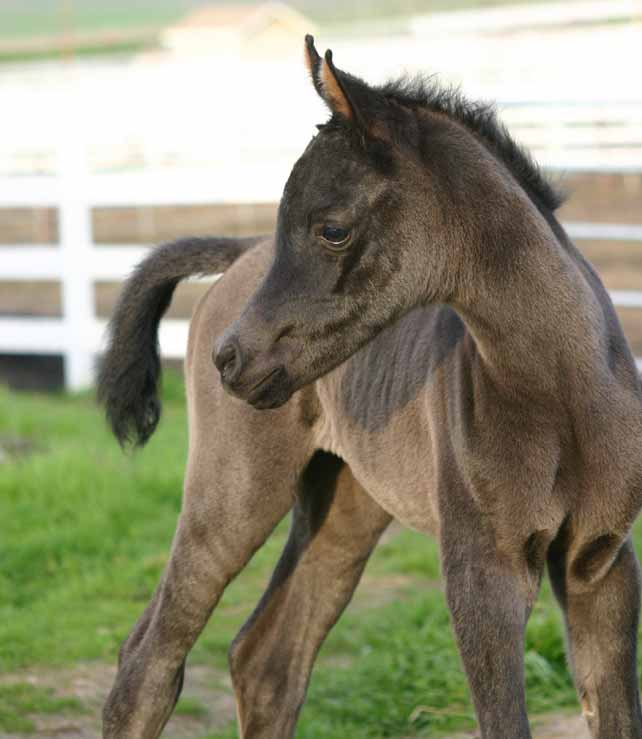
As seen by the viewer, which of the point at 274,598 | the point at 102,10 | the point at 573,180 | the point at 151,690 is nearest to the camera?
the point at 151,690

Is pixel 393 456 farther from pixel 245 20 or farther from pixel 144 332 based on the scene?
pixel 245 20

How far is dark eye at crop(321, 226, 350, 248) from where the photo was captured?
3.40 m

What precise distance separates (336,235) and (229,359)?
412 millimetres

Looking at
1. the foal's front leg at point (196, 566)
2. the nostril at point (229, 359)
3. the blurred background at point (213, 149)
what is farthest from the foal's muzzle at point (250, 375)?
the blurred background at point (213, 149)

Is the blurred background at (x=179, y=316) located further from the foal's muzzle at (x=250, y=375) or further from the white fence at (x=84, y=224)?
the foal's muzzle at (x=250, y=375)

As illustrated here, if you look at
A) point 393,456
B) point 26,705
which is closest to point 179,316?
point 26,705

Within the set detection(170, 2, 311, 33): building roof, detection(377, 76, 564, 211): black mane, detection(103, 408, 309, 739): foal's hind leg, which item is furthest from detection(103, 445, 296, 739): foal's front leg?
detection(170, 2, 311, 33): building roof

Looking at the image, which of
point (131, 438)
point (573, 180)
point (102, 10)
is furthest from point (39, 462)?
point (102, 10)

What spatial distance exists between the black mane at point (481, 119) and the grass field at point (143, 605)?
2142mm

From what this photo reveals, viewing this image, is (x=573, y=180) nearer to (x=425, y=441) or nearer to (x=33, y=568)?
(x=33, y=568)

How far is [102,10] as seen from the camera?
170 ft

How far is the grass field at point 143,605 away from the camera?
17.0 ft

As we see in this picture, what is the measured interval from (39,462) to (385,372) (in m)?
4.05

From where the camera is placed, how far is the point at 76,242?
10.7 meters
